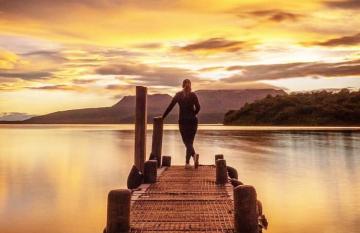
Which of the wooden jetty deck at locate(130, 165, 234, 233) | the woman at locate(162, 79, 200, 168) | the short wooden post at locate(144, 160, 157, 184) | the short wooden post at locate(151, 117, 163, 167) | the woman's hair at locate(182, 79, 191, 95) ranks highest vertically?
the woman's hair at locate(182, 79, 191, 95)

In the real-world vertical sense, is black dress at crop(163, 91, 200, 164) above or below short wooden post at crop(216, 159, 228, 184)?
above

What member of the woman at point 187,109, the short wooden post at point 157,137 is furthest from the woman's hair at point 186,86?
the short wooden post at point 157,137

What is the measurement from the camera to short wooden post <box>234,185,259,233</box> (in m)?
6.25

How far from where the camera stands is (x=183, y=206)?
27.6 ft

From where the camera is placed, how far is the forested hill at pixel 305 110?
114 m

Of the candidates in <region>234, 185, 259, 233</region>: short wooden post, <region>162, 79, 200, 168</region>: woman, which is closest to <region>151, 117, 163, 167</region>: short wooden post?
<region>162, 79, 200, 168</region>: woman

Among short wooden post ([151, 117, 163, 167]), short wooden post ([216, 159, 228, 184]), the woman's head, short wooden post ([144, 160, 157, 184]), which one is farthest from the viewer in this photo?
short wooden post ([151, 117, 163, 167])

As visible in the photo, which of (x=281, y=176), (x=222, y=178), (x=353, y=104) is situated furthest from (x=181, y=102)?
(x=353, y=104)

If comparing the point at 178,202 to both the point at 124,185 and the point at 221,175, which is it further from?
the point at 124,185

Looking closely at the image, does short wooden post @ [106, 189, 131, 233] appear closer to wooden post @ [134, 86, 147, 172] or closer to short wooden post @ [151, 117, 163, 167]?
wooden post @ [134, 86, 147, 172]

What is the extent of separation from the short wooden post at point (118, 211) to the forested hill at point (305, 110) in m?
114

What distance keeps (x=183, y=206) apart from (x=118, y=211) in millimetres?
2277

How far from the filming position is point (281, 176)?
23406 mm

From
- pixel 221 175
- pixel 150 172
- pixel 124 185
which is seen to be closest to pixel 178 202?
pixel 221 175
